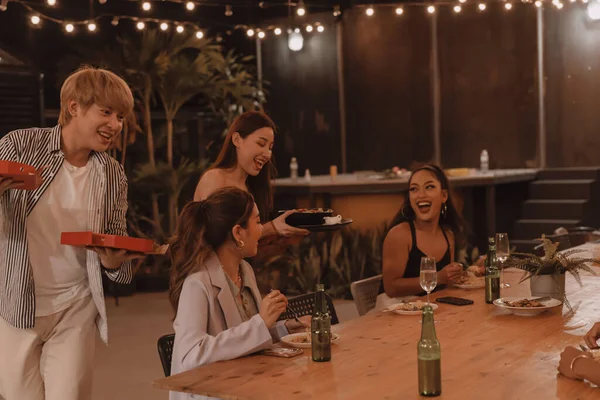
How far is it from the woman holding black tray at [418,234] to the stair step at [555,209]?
5.71 m

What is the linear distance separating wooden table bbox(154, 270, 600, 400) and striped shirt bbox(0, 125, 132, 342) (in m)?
0.65

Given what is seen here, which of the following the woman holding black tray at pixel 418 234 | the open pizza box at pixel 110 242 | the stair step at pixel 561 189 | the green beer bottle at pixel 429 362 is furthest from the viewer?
the stair step at pixel 561 189

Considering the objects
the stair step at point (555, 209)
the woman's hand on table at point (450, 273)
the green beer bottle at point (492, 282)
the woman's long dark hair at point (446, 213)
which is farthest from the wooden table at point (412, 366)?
the stair step at point (555, 209)

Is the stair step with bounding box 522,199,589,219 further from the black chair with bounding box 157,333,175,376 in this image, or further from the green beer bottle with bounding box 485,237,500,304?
the black chair with bounding box 157,333,175,376

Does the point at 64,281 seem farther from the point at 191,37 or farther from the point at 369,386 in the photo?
the point at 191,37

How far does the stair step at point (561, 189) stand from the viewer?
32.6 feet

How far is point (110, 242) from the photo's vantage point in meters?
2.77

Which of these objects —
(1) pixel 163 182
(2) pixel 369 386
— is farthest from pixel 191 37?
(2) pixel 369 386

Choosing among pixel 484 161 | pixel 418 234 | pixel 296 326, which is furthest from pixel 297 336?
pixel 484 161

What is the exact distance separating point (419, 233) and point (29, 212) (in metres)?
2.10

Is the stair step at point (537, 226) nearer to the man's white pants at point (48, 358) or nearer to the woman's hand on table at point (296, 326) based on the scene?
the woman's hand on table at point (296, 326)

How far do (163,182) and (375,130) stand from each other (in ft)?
12.6

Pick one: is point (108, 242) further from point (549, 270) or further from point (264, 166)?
point (549, 270)

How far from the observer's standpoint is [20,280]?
2.82 m
